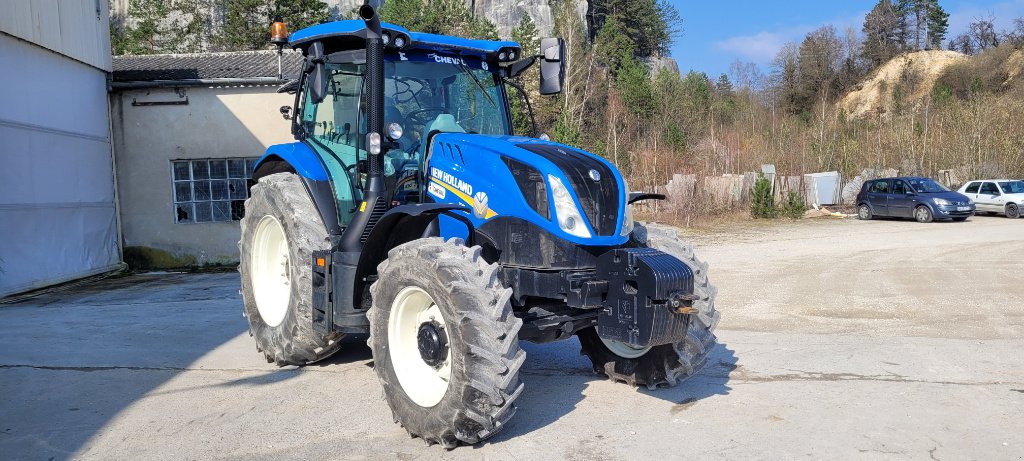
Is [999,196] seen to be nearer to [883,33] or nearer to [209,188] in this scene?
[209,188]

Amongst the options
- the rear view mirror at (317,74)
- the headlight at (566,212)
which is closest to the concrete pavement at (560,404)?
the headlight at (566,212)

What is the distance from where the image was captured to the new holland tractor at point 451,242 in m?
4.59

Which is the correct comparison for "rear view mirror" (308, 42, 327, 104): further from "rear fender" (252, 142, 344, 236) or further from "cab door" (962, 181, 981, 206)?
"cab door" (962, 181, 981, 206)

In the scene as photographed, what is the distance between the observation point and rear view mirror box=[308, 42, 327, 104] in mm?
5969

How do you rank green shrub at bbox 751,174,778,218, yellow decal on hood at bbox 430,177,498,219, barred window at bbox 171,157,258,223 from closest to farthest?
1. yellow decal on hood at bbox 430,177,498,219
2. barred window at bbox 171,157,258,223
3. green shrub at bbox 751,174,778,218

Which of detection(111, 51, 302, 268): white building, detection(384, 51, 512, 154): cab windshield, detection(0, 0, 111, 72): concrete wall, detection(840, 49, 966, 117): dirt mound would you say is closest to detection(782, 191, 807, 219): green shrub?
detection(111, 51, 302, 268): white building

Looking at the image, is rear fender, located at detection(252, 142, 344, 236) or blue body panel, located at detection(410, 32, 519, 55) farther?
rear fender, located at detection(252, 142, 344, 236)

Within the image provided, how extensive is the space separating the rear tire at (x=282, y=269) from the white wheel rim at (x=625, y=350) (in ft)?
6.89

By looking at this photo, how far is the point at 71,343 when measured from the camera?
814 cm

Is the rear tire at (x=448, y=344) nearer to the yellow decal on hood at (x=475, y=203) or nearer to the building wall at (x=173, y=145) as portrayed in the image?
the yellow decal on hood at (x=475, y=203)

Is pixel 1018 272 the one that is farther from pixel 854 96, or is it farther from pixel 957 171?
pixel 854 96

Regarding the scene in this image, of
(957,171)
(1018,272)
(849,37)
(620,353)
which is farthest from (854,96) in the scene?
(620,353)

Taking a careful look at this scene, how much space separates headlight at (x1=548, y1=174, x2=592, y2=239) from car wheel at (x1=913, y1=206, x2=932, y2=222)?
2499cm

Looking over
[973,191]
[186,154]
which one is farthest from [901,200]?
[186,154]
